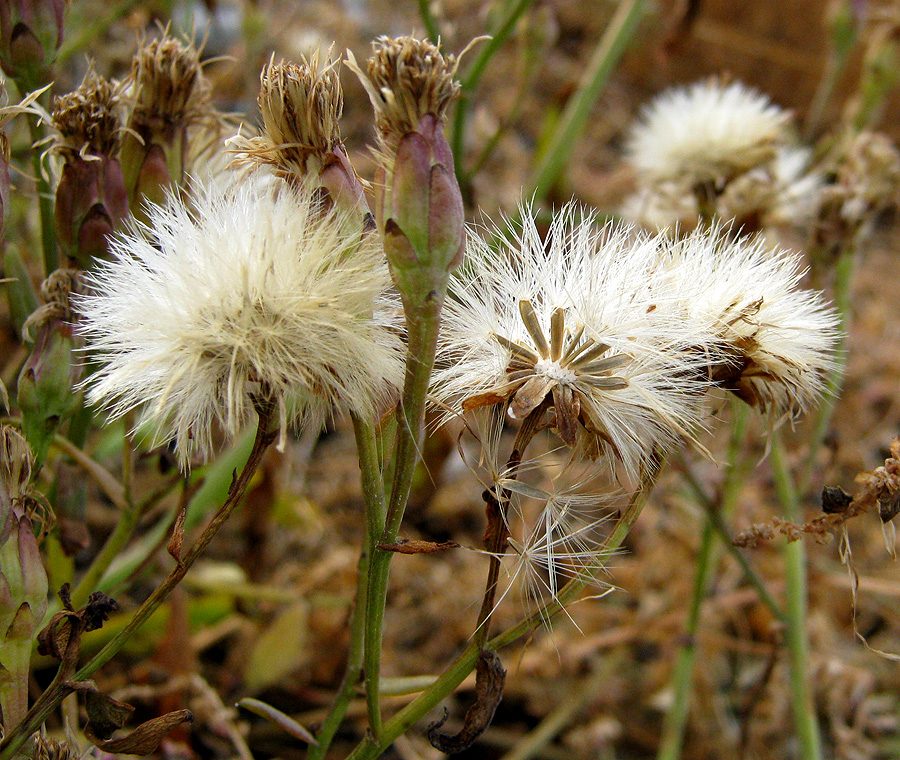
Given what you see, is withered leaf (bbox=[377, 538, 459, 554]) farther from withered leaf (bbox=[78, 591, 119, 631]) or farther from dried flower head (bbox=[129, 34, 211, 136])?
dried flower head (bbox=[129, 34, 211, 136])

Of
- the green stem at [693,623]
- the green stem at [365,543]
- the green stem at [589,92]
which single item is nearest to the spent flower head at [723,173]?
the green stem at [589,92]

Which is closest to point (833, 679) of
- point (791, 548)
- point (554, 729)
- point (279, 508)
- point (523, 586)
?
point (791, 548)

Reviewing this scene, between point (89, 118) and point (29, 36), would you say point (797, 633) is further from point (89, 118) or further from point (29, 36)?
point (29, 36)

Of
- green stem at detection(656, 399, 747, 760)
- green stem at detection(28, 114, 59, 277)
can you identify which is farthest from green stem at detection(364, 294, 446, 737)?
green stem at detection(656, 399, 747, 760)

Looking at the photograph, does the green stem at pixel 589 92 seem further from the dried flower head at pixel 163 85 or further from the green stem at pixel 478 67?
the dried flower head at pixel 163 85

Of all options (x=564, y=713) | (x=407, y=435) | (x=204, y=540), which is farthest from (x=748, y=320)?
(x=564, y=713)

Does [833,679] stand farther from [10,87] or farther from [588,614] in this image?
[10,87]

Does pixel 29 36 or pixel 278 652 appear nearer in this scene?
pixel 29 36
